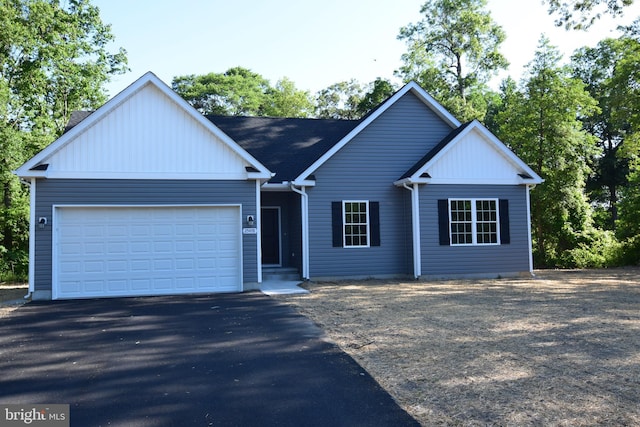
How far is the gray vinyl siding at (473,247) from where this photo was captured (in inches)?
592

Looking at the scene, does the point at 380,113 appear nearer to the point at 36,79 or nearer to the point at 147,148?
the point at 147,148

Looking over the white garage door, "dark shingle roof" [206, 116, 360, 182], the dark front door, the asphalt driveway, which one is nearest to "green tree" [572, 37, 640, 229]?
"dark shingle roof" [206, 116, 360, 182]

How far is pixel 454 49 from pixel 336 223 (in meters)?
22.0

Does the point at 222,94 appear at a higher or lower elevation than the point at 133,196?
higher

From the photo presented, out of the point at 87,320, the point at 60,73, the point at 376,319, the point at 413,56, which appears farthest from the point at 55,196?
the point at 413,56

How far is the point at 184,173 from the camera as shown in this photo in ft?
41.5

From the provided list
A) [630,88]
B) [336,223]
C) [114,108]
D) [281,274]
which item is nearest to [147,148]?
[114,108]

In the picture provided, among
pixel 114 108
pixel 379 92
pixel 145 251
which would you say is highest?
pixel 379 92

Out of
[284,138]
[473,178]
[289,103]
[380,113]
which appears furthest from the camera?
[289,103]

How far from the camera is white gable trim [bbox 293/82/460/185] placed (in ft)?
48.7

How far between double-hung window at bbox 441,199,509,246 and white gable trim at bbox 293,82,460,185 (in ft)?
8.72

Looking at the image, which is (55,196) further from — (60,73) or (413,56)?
(413,56)

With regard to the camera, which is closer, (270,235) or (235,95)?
(270,235)

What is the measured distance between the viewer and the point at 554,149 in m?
A: 21.2
